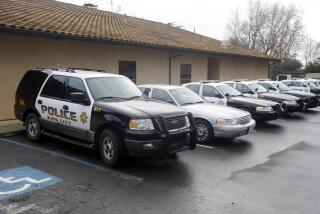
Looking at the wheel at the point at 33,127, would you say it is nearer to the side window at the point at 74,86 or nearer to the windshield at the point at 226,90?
the side window at the point at 74,86

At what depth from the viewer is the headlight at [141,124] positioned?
6.34 meters

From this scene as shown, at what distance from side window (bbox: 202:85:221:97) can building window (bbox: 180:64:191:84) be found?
22.5 ft

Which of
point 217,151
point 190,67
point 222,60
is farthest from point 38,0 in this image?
point 217,151

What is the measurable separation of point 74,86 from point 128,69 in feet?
26.4

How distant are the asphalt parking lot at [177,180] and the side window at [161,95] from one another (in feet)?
5.95

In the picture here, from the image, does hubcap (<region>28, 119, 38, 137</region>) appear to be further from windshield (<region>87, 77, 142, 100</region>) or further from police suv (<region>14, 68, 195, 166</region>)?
windshield (<region>87, 77, 142, 100</region>)

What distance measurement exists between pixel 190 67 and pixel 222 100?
8271 millimetres

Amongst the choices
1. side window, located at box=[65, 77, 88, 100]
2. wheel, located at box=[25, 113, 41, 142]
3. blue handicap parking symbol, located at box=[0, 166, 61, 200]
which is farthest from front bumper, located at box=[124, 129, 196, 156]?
wheel, located at box=[25, 113, 41, 142]

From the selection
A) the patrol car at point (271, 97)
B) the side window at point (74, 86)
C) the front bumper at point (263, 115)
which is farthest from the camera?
the patrol car at point (271, 97)

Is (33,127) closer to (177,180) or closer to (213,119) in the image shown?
(177,180)

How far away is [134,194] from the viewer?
5438mm

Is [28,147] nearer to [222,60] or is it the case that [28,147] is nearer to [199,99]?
[199,99]

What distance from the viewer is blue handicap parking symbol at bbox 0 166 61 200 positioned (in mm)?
5432

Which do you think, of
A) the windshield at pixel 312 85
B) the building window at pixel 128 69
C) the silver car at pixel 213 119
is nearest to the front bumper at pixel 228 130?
the silver car at pixel 213 119
